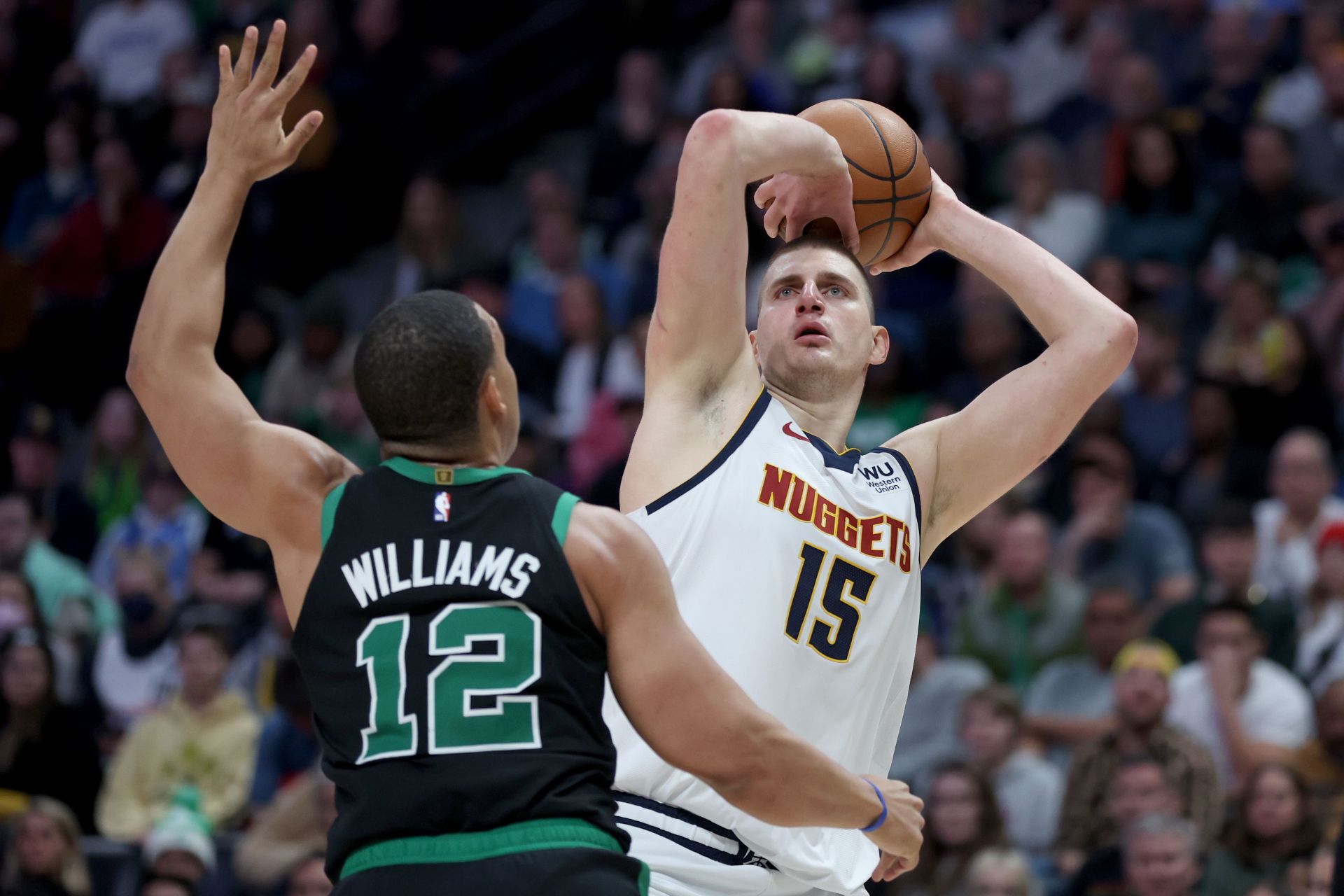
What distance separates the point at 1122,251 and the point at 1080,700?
373cm

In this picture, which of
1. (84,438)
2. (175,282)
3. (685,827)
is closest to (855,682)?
(685,827)

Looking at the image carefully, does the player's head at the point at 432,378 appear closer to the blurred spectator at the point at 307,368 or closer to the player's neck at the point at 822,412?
the player's neck at the point at 822,412

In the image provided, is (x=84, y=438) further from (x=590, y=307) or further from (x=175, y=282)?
(x=175, y=282)

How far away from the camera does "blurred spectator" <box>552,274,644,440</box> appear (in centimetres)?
1255

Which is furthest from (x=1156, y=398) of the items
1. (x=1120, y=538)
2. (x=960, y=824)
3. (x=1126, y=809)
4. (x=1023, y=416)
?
(x=1023, y=416)

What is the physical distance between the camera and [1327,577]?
8.84 m

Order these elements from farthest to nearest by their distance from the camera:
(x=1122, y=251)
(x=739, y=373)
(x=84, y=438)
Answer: (x=84, y=438) < (x=1122, y=251) < (x=739, y=373)

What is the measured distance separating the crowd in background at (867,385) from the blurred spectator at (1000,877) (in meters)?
0.03

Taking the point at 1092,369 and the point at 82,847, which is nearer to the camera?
the point at 1092,369

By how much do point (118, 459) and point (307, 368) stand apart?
1625mm

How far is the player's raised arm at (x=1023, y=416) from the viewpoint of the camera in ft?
15.7

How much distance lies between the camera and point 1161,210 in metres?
11.9

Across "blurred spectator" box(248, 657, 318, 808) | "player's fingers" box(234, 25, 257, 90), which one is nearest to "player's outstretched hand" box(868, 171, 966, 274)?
"player's fingers" box(234, 25, 257, 90)

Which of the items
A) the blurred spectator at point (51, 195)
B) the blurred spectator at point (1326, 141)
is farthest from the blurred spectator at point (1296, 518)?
the blurred spectator at point (51, 195)
